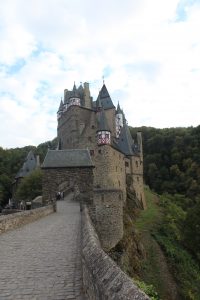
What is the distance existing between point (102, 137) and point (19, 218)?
37070mm

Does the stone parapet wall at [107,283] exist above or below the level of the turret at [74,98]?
below

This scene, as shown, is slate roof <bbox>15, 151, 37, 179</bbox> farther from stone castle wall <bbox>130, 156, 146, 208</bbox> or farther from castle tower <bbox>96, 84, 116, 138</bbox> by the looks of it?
stone castle wall <bbox>130, 156, 146, 208</bbox>

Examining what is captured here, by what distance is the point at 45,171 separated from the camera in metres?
33.1

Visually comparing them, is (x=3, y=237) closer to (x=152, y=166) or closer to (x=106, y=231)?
(x=106, y=231)

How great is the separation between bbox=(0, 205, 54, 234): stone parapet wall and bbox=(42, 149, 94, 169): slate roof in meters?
6.94

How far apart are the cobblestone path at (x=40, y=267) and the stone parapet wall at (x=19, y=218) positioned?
1262mm

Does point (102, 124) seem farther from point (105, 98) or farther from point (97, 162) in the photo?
point (105, 98)

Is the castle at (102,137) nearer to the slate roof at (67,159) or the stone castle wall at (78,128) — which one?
the stone castle wall at (78,128)

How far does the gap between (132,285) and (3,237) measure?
1130 cm

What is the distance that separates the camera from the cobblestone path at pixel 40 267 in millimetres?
7374

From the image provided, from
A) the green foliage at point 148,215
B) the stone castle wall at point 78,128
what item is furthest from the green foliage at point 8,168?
the green foliage at point 148,215

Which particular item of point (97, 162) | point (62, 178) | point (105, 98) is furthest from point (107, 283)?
point (105, 98)

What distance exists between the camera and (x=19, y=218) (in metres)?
19.6

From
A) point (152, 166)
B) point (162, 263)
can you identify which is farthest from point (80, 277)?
point (152, 166)
